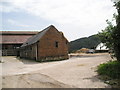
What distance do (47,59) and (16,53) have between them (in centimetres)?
2088

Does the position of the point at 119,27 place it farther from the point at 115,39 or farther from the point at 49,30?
the point at 49,30

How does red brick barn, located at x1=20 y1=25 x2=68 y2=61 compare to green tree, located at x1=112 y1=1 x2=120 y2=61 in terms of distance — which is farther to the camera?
red brick barn, located at x1=20 y1=25 x2=68 y2=61

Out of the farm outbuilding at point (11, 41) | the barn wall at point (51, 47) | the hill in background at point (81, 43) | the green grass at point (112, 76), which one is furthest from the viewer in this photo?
the hill in background at point (81, 43)

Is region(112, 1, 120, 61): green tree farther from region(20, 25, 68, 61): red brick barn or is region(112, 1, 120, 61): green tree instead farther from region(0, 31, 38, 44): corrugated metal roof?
region(0, 31, 38, 44): corrugated metal roof

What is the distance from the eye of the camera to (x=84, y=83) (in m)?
8.89

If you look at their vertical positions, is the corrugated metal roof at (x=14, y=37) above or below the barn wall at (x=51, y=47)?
above

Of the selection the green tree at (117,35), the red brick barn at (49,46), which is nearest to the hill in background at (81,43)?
the red brick barn at (49,46)

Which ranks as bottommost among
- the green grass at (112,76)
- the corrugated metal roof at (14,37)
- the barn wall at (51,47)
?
the green grass at (112,76)

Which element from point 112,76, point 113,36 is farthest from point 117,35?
point 112,76

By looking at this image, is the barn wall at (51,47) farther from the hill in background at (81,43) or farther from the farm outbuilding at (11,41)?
the hill in background at (81,43)

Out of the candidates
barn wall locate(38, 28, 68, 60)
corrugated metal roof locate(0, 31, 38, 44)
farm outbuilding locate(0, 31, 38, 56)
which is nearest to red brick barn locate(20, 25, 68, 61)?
barn wall locate(38, 28, 68, 60)

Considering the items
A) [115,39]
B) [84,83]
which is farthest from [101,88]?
[115,39]

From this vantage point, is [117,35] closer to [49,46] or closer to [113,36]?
[113,36]

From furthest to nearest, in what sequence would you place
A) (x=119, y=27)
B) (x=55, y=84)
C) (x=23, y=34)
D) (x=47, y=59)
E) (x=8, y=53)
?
(x=23, y=34), (x=8, y=53), (x=47, y=59), (x=119, y=27), (x=55, y=84)
